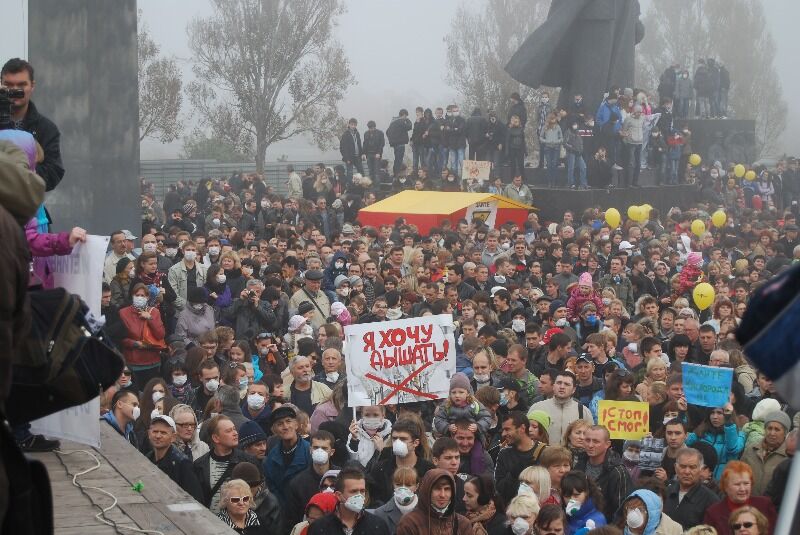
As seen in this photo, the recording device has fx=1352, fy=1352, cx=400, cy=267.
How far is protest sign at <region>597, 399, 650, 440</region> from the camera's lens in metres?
9.27

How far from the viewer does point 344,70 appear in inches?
1783

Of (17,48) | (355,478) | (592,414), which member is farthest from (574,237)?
(355,478)

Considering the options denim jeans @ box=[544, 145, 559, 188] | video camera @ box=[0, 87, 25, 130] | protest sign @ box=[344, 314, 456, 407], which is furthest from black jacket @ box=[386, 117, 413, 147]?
video camera @ box=[0, 87, 25, 130]

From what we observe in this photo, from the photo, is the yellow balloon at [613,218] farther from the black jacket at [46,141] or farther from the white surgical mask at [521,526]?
the black jacket at [46,141]

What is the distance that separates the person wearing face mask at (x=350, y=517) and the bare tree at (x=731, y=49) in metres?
57.7

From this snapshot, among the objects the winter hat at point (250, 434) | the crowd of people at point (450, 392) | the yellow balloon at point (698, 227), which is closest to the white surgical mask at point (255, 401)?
the crowd of people at point (450, 392)

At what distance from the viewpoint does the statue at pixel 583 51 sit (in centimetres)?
2905

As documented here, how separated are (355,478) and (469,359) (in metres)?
3.90

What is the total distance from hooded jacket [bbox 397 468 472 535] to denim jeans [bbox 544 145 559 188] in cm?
1951

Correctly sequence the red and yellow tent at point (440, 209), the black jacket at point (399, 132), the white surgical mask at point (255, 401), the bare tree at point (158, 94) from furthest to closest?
1. the bare tree at point (158, 94)
2. the black jacket at point (399, 132)
3. the red and yellow tent at point (440, 209)
4. the white surgical mask at point (255, 401)

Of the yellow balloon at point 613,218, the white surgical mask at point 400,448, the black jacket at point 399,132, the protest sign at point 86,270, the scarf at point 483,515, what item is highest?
the black jacket at point 399,132

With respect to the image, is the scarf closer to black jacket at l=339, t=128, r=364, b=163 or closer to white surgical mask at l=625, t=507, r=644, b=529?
white surgical mask at l=625, t=507, r=644, b=529

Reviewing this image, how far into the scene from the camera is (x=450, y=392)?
9.64 m

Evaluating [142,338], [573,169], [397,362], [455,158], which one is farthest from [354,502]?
[455,158]
